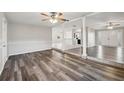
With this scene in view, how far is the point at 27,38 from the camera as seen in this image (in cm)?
673

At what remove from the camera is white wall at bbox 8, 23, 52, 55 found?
585 cm

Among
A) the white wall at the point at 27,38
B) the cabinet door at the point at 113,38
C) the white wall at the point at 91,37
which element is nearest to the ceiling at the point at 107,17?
the cabinet door at the point at 113,38

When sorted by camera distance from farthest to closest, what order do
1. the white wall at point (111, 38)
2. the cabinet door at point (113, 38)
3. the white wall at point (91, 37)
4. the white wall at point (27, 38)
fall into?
the white wall at point (91, 37) < the cabinet door at point (113, 38) < the white wall at point (111, 38) < the white wall at point (27, 38)

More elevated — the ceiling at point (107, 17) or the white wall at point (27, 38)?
the ceiling at point (107, 17)

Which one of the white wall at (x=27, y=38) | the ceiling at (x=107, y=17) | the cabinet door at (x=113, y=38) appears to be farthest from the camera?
the cabinet door at (x=113, y=38)

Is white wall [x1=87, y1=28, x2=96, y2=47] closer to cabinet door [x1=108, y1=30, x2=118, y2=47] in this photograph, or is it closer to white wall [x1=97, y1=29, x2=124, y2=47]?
white wall [x1=97, y1=29, x2=124, y2=47]

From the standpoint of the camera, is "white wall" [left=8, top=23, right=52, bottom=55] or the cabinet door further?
the cabinet door

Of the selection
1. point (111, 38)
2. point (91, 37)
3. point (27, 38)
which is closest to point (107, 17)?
point (111, 38)

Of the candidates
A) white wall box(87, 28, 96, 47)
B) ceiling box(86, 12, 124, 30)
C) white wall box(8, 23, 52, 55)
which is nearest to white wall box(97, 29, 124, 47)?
white wall box(87, 28, 96, 47)

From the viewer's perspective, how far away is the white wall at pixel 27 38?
585 cm

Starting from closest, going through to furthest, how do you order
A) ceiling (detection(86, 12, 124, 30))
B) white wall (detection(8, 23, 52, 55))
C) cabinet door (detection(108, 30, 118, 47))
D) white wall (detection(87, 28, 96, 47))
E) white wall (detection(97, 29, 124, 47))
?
1. ceiling (detection(86, 12, 124, 30))
2. white wall (detection(8, 23, 52, 55))
3. white wall (detection(97, 29, 124, 47))
4. cabinet door (detection(108, 30, 118, 47))
5. white wall (detection(87, 28, 96, 47))

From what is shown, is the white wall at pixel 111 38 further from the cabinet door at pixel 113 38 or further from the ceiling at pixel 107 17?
the ceiling at pixel 107 17
